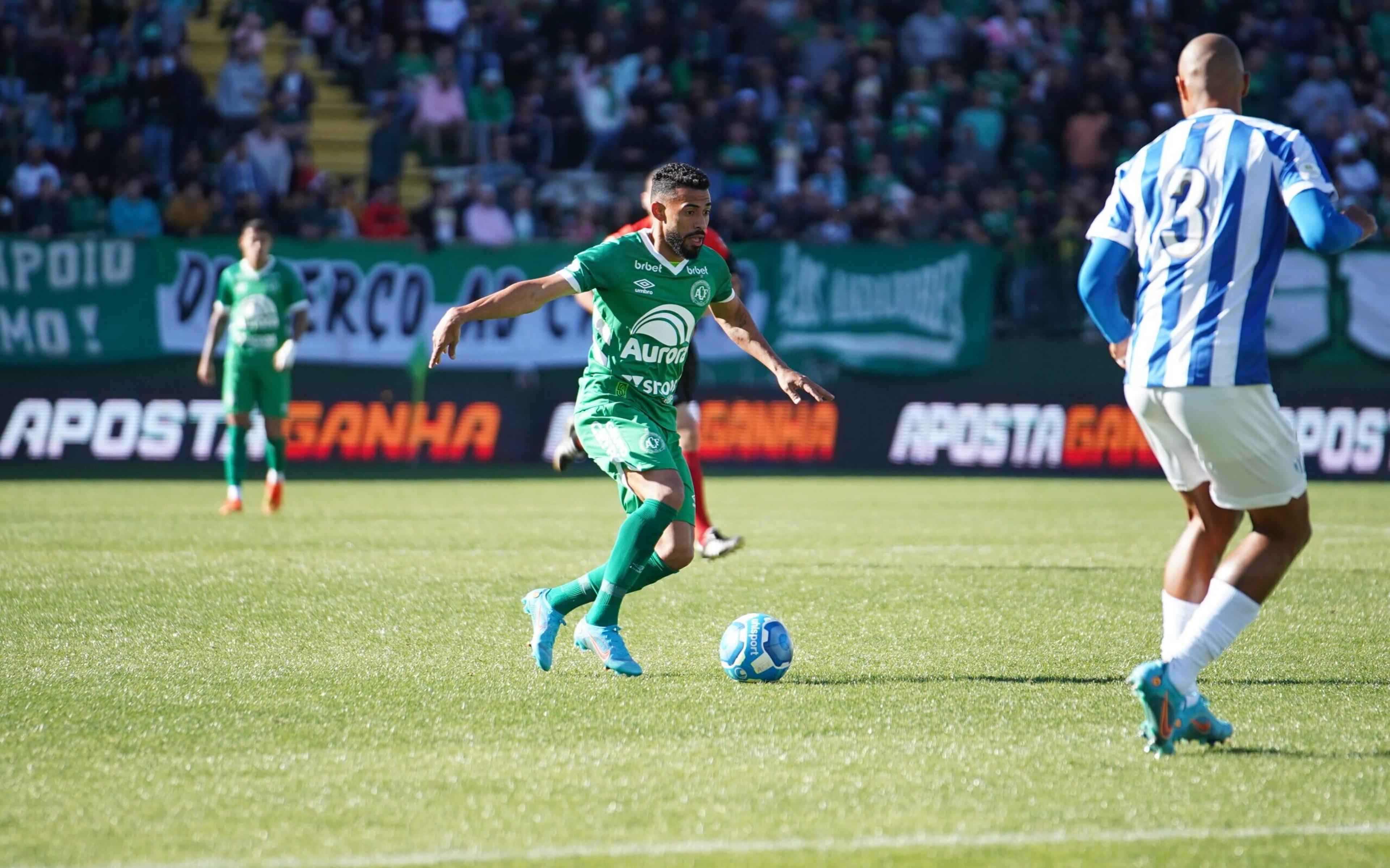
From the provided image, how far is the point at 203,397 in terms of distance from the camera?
1761 cm

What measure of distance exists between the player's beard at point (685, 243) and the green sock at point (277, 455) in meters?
7.74

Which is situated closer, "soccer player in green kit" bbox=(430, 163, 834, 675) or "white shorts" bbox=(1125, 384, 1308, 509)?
"white shorts" bbox=(1125, 384, 1308, 509)

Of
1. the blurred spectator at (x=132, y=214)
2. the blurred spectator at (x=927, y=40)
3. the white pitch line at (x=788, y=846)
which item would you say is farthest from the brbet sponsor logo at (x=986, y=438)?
the white pitch line at (x=788, y=846)

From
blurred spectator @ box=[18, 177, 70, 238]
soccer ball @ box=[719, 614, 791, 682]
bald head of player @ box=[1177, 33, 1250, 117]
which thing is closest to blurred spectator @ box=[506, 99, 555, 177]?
blurred spectator @ box=[18, 177, 70, 238]

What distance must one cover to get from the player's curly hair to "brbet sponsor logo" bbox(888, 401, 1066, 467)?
12.9 metres

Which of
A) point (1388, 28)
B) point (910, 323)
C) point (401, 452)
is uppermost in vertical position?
point (1388, 28)

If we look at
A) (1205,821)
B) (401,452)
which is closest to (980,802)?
(1205,821)

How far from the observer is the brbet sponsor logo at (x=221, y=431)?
1728 centimetres

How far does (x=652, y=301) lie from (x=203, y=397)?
494 inches

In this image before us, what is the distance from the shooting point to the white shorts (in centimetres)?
464

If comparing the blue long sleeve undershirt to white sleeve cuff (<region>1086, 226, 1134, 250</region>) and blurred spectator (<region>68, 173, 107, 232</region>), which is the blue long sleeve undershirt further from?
blurred spectator (<region>68, 173, 107, 232</region>)

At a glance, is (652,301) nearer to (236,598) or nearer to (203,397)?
(236,598)

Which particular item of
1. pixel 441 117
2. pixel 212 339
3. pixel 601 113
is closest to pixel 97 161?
pixel 441 117

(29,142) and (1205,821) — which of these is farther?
(29,142)
